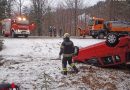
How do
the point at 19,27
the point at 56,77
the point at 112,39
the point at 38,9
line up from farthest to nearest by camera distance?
the point at 38,9 < the point at 19,27 < the point at 112,39 < the point at 56,77

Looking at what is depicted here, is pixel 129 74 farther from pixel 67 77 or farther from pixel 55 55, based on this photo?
pixel 55 55

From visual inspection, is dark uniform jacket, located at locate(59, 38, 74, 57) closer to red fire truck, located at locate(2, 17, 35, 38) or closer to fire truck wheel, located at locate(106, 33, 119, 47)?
fire truck wheel, located at locate(106, 33, 119, 47)

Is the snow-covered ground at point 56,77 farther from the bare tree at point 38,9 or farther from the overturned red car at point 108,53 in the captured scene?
the bare tree at point 38,9

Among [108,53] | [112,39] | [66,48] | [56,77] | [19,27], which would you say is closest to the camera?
[56,77]

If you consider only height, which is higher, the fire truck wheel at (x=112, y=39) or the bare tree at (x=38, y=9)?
the bare tree at (x=38, y=9)

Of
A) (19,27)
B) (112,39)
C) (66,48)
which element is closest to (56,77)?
(66,48)

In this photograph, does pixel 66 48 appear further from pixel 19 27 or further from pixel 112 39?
pixel 19 27

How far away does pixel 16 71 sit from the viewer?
14555 millimetres

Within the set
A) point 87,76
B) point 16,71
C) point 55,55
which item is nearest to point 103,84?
point 87,76

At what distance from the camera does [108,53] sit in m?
16.2

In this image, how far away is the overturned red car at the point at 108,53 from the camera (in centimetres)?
1552

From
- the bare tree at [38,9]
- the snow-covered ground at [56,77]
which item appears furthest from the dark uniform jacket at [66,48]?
the bare tree at [38,9]

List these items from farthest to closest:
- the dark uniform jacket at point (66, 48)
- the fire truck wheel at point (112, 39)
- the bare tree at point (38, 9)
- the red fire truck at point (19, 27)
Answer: the bare tree at point (38, 9)
the red fire truck at point (19, 27)
the fire truck wheel at point (112, 39)
the dark uniform jacket at point (66, 48)

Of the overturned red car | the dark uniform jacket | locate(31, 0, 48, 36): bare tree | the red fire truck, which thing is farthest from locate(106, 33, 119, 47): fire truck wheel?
locate(31, 0, 48, 36): bare tree
